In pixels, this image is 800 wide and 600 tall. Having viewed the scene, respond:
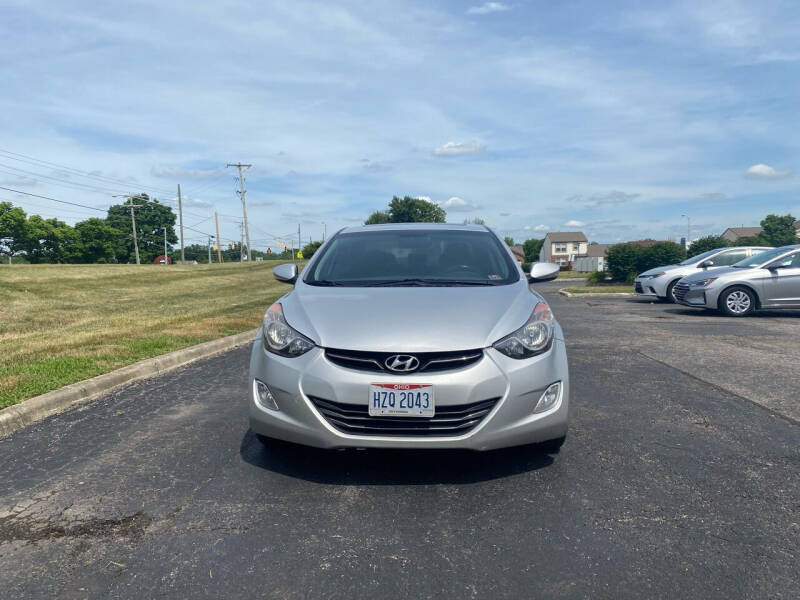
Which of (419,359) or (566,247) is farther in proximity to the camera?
(566,247)

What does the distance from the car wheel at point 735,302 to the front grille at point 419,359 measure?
10.9m

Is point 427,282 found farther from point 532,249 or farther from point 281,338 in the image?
point 532,249

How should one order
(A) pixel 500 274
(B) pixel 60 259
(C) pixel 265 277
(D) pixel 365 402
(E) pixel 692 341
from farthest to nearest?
(B) pixel 60 259
(C) pixel 265 277
(E) pixel 692 341
(A) pixel 500 274
(D) pixel 365 402

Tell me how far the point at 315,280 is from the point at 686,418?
3.11 meters

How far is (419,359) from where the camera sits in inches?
120

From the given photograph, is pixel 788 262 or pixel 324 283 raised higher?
pixel 324 283

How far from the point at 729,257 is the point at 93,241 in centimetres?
8804

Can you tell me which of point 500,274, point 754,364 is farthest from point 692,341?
point 500,274

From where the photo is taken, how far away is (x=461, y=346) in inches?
122

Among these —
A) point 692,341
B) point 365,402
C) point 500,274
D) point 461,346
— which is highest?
point 500,274

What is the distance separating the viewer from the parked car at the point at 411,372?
302 centimetres

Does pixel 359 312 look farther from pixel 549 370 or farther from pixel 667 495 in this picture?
pixel 667 495

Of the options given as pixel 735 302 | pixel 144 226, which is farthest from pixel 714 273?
pixel 144 226

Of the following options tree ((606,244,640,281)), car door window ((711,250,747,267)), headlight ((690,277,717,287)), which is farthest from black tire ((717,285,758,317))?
tree ((606,244,640,281))
